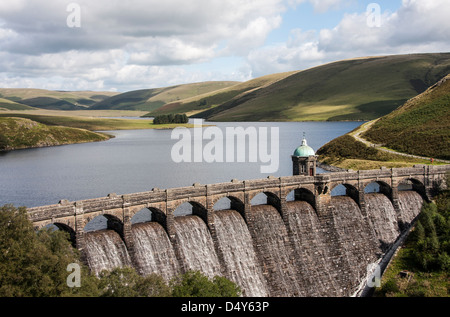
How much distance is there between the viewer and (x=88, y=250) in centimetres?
5781

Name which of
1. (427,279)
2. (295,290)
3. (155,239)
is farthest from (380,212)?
(155,239)

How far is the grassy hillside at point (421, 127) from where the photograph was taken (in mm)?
139250

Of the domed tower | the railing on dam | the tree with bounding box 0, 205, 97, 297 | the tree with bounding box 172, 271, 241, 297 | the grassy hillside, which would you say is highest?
the grassy hillside

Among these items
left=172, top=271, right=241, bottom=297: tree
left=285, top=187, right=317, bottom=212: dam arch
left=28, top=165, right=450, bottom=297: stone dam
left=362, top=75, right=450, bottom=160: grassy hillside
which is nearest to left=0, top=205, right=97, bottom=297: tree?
left=172, top=271, right=241, bottom=297: tree

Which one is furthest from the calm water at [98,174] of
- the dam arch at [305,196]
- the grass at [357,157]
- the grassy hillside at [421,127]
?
the dam arch at [305,196]

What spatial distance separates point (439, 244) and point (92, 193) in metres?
81.2

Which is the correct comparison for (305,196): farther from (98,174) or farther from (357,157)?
(98,174)

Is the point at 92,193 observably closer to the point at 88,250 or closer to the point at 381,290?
the point at 88,250

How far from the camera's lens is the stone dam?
199 feet

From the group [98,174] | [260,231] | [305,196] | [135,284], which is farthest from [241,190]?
[98,174]

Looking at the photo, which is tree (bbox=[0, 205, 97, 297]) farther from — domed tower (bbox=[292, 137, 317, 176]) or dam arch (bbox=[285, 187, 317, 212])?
domed tower (bbox=[292, 137, 317, 176])

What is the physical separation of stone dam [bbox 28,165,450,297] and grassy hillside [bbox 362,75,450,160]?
48997 mm

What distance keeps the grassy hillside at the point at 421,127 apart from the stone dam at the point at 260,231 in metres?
49.0

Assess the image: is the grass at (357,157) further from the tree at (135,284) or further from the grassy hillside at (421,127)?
the tree at (135,284)
